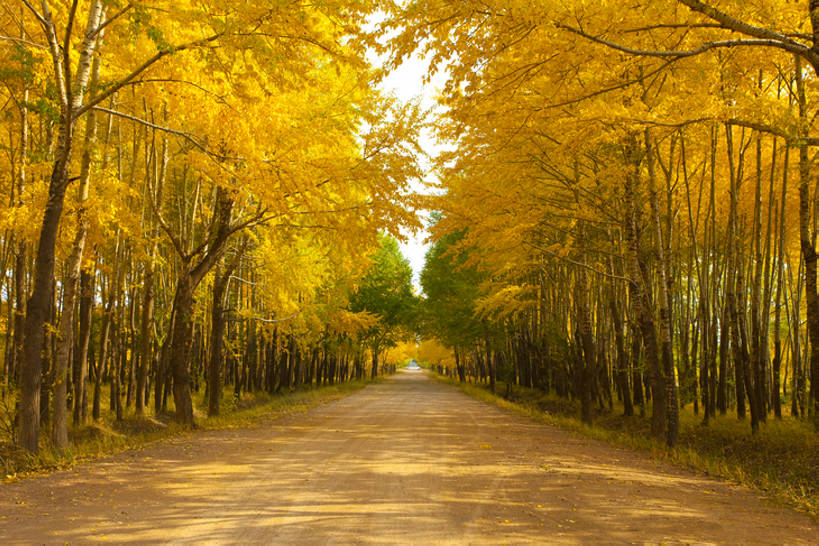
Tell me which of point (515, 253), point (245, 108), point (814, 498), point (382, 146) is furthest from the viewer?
point (515, 253)

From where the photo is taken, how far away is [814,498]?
5551 mm

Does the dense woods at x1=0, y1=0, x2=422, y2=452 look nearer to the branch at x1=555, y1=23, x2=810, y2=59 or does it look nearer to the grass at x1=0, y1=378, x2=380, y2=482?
the grass at x1=0, y1=378, x2=380, y2=482

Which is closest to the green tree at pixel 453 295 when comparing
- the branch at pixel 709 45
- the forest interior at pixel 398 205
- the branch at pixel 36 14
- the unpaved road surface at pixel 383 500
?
the forest interior at pixel 398 205

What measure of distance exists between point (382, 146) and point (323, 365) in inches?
1248

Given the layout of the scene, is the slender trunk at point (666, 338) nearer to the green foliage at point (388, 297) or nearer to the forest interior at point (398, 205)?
the forest interior at point (398, 205)

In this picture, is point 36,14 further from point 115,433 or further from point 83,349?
point 115,433

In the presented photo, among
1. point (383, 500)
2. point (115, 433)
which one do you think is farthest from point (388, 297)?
point (383, 500)

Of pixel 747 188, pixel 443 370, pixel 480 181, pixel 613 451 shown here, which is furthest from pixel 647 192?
pixel 443 370

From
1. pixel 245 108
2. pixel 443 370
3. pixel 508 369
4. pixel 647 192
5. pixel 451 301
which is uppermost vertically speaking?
pixel 245 108

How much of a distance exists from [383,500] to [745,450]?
9.09m

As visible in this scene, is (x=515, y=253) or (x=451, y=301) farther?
(x=451, y=301)

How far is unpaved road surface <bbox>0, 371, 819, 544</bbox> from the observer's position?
4.22 meters

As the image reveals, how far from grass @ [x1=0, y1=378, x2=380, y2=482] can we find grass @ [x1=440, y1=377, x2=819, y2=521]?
7.81m

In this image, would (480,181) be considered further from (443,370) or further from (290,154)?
(443,370)
